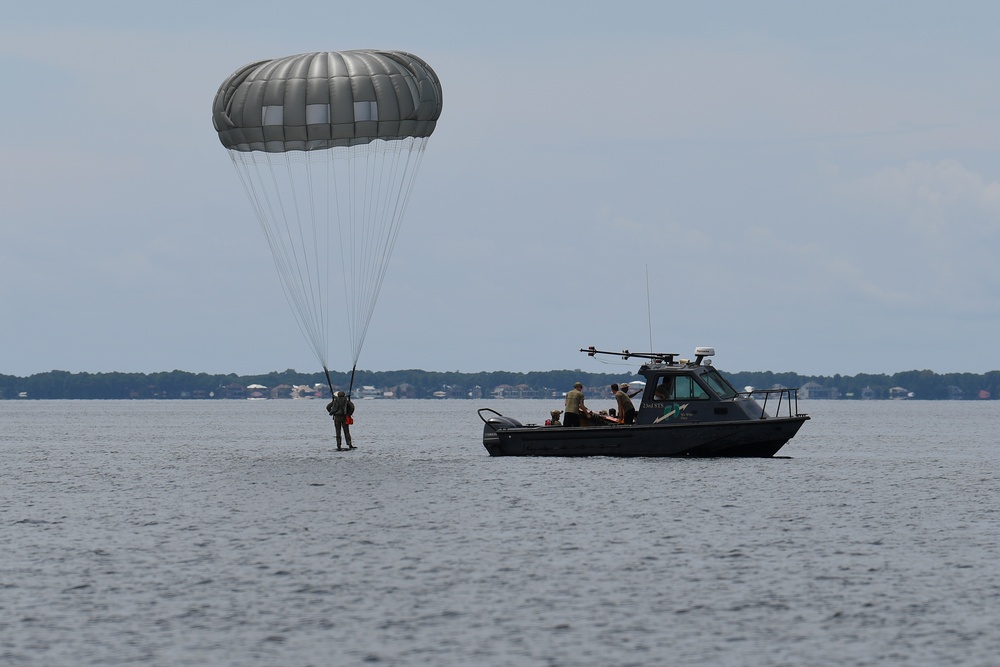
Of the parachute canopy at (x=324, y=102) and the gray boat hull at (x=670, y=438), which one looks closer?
the gray boat hull at (x=670, y=438)

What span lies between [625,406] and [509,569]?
14237 mm

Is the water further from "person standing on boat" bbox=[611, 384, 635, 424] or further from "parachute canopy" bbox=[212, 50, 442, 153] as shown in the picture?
"parachute canopy" bbox=[212, 50, 442, 153]

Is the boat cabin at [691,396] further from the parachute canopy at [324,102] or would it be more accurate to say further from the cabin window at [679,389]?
the parachute canopy at [324,102]

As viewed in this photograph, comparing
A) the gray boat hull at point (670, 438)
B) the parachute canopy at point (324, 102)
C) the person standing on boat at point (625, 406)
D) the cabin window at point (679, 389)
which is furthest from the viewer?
the person standing on boat at point (625, 406)

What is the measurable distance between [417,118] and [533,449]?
8.93m

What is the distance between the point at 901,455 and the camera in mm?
52031

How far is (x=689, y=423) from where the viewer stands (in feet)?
106

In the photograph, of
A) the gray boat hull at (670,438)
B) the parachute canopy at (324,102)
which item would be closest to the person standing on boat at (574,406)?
the gray boat hull at (670,438)

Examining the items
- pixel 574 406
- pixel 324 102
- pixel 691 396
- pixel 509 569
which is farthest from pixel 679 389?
pixel 509 569

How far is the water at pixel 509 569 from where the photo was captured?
14.2 m

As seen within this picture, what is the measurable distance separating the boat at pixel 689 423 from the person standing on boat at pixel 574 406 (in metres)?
0.42

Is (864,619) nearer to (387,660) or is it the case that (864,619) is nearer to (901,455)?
(387,660)

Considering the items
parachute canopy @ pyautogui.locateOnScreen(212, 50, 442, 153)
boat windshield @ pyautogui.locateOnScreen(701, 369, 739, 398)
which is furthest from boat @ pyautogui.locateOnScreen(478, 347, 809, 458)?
parachute canopy @ pyautogui.locateOnScreen(212, 50, 442, 153)

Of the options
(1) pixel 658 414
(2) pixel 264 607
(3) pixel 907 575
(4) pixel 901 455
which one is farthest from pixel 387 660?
(4) pixel 901 455
